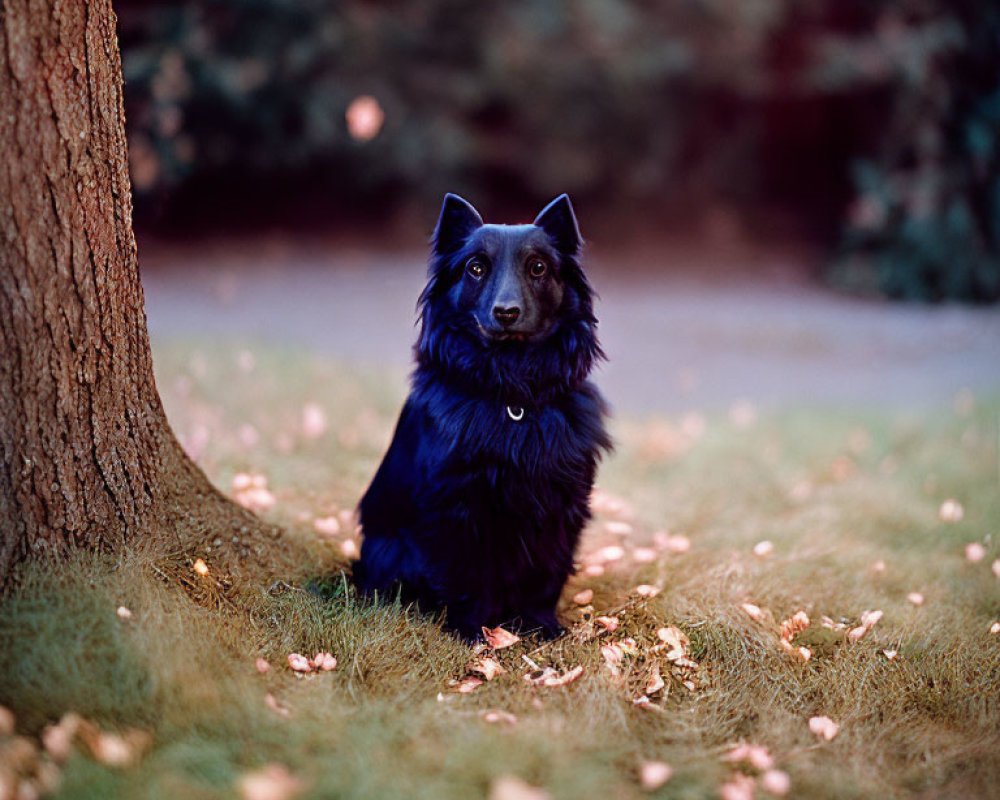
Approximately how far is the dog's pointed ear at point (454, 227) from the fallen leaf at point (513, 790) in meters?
1.58

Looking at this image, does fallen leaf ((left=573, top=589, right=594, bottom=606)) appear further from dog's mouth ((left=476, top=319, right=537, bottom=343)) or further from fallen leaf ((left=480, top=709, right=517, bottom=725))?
dog's mouth ((left=476, top=319, right=537, bottom=343))

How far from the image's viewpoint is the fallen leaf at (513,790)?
1822 mm

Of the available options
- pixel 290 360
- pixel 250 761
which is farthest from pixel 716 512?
pixel 290 360

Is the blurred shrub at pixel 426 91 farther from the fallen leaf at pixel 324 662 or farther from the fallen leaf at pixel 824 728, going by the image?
the fallen leaf at pixel 824 728

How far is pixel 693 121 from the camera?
13.8 metres

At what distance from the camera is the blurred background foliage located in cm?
1020

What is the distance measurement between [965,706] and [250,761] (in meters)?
2.12

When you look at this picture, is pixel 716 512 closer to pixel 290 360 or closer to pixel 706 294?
pixel 290 360

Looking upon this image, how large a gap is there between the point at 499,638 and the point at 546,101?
33.8 ft

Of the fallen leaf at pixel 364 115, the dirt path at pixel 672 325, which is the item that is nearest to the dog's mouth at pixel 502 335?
the dirt path at pixel 672 325

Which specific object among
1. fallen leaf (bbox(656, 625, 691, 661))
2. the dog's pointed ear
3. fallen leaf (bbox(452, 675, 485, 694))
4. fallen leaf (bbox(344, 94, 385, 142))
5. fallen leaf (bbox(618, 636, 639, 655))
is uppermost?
fallen leaf (bbox(344, 94, 385, 142))

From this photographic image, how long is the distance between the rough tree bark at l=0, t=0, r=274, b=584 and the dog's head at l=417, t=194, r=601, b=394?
93 centimetres

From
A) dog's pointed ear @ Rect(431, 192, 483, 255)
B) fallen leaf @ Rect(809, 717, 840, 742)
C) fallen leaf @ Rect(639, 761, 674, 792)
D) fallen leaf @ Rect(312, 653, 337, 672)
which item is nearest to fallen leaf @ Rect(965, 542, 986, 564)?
fallen leaf @ Rect(809, 717, 840, 742)

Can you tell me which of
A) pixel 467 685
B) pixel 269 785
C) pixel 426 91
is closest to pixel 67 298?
pixel 269 785
